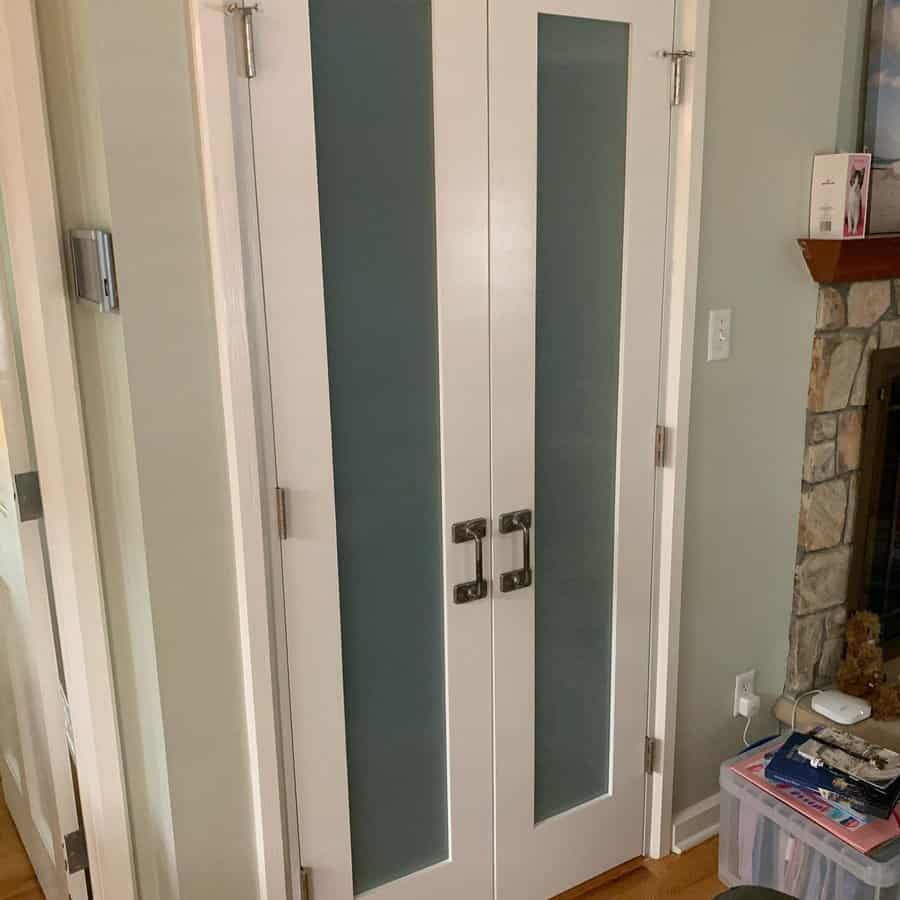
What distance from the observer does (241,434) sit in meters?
1.54

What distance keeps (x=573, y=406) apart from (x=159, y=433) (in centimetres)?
90

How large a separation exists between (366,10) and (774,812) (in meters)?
1.89

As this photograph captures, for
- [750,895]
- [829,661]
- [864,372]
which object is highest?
[864,372]

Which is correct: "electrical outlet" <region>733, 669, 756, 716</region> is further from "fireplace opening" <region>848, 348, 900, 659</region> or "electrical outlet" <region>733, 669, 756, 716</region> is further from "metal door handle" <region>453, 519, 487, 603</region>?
"metal door handle" <region>453, 519, 487, 603</region>

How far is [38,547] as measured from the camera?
1878 mm

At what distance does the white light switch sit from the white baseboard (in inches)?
47.2

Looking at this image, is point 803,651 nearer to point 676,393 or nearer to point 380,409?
point 676,393

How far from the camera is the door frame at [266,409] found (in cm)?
144

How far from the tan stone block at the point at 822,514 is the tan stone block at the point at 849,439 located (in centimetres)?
5

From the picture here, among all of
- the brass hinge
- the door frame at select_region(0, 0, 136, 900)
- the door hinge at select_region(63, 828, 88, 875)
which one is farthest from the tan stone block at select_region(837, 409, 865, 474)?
the door hinge at select_region(63, 828, 88, 875)

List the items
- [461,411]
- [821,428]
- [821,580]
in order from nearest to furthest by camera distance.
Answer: [461,411] → [821,428] → [821,580]

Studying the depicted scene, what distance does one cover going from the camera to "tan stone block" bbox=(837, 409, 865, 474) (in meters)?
2.42

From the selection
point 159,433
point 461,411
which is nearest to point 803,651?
point 461,411

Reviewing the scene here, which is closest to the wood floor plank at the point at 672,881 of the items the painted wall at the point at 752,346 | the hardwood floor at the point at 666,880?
the hardwood floor at the point at 666,880
